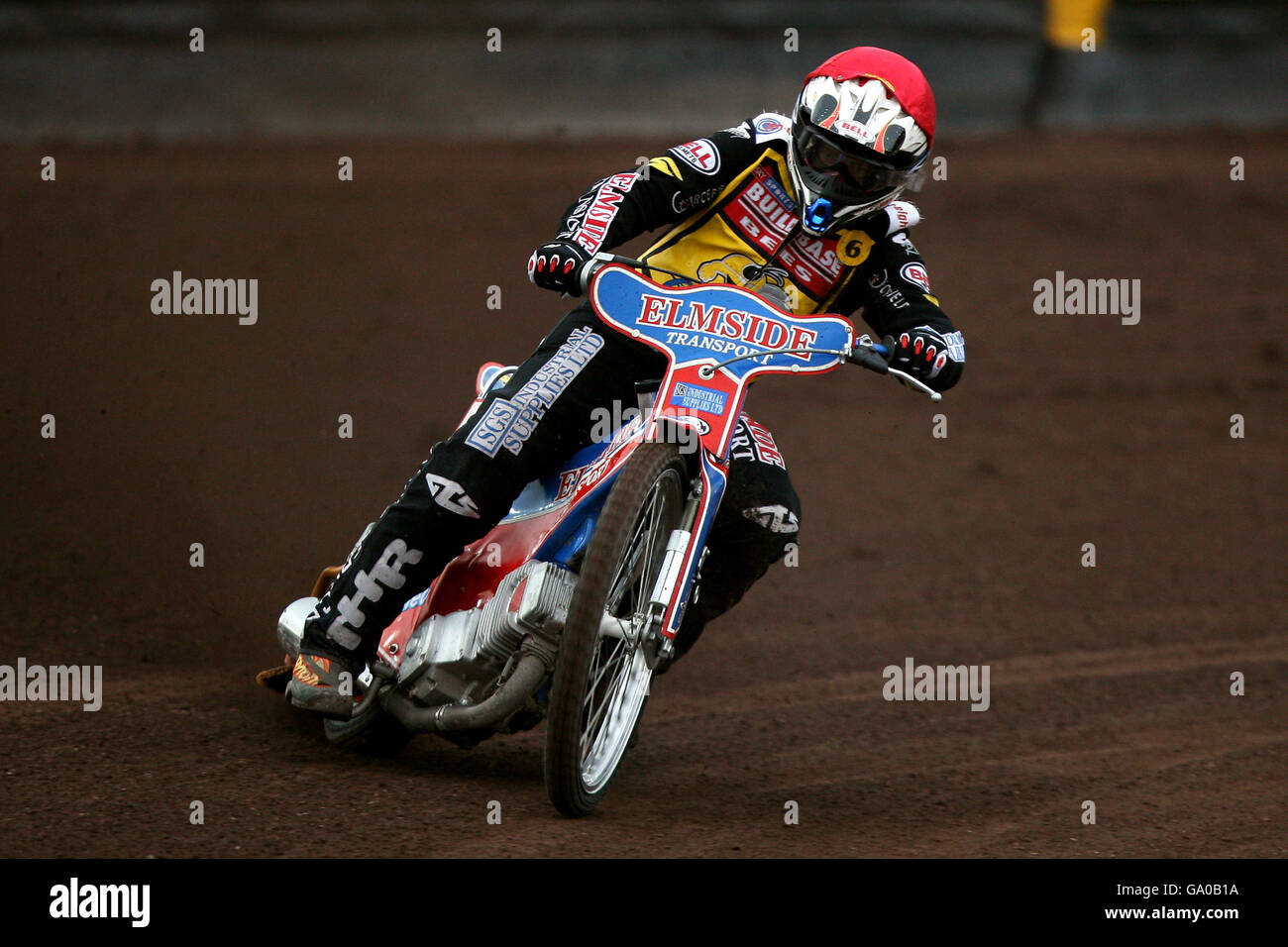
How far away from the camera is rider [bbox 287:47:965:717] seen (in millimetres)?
4746

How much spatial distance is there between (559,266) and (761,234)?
77 cm

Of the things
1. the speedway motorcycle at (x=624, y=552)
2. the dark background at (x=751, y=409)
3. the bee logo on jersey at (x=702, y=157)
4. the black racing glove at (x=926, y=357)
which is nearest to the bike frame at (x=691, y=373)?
the speedway motorcycle at (x=624, y=552)

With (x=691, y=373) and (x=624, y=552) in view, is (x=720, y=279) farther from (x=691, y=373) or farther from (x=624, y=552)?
(x=624, y=552)

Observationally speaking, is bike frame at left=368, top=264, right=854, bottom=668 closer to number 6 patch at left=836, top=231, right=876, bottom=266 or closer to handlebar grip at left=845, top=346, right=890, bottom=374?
handlebar grip at left=845, top=346, right=890, bottom=374

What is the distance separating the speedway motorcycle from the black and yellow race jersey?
382mm

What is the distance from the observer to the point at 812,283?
5.12 m

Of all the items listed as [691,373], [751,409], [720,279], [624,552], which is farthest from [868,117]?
[751,409]

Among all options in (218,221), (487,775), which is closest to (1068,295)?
(218,221)

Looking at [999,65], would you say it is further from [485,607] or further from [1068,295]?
[485,607]

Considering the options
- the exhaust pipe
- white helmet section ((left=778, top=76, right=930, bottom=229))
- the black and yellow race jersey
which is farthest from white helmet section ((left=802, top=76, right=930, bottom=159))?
A: the exhaust pipe

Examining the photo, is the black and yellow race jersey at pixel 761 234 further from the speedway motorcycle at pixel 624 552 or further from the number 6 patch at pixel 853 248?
the speedway motorcycle at pixel 624 552

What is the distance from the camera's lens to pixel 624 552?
4.19 metres

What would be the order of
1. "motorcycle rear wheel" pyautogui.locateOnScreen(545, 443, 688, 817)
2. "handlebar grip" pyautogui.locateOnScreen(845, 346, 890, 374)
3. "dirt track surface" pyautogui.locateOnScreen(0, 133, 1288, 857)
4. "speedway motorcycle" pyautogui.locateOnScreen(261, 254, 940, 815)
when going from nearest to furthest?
"motorcycle rear wheel" pyautogui.locateOnScreen(545, 443, 688, 817) < "speedway motorcycle" pyautogui.locateOnScreen(261, 254, 940, 815) < "handlebar grip" pyautogui.locateOnScreen(845, 346, 890, 374) < "dirt track surface" pyautogui.locateOnScreen(0, 133, 1288, 857)

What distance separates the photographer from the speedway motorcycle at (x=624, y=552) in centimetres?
445
